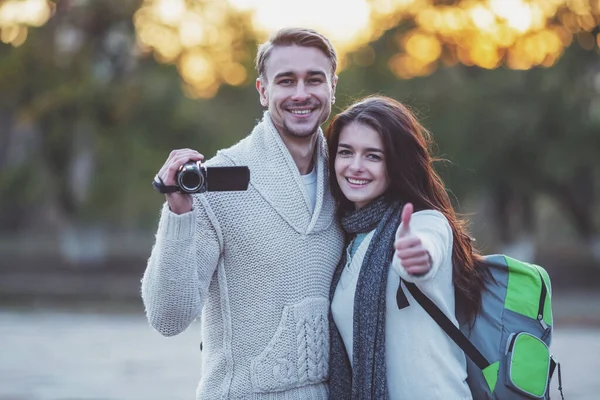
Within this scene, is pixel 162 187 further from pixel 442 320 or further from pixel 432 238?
pixel 442 320

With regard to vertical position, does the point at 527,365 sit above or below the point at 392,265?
below

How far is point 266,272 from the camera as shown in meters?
3.23

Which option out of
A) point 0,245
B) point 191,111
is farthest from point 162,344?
point 0,245

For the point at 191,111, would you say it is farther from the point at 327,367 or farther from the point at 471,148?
the point at 327,367

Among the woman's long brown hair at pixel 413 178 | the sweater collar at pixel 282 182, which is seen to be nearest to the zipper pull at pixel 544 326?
the woman's long brown hair at pixel 413 178

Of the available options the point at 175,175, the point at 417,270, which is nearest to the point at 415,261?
the point at 417,270

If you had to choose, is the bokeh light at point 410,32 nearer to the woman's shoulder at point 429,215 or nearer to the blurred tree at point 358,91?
the blurred tree at point 358,91

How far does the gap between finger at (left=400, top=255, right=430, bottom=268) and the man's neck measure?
82cm

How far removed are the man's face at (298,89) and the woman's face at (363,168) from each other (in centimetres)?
18

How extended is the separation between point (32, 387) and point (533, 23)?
55.4 feet

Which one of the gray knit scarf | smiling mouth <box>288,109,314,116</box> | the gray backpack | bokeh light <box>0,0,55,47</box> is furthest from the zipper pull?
bokeh light <box>0,0,55,47</box>

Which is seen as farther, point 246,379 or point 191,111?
point 191,111

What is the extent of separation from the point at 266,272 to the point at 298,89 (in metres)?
0.73

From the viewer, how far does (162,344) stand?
12.7 metres
